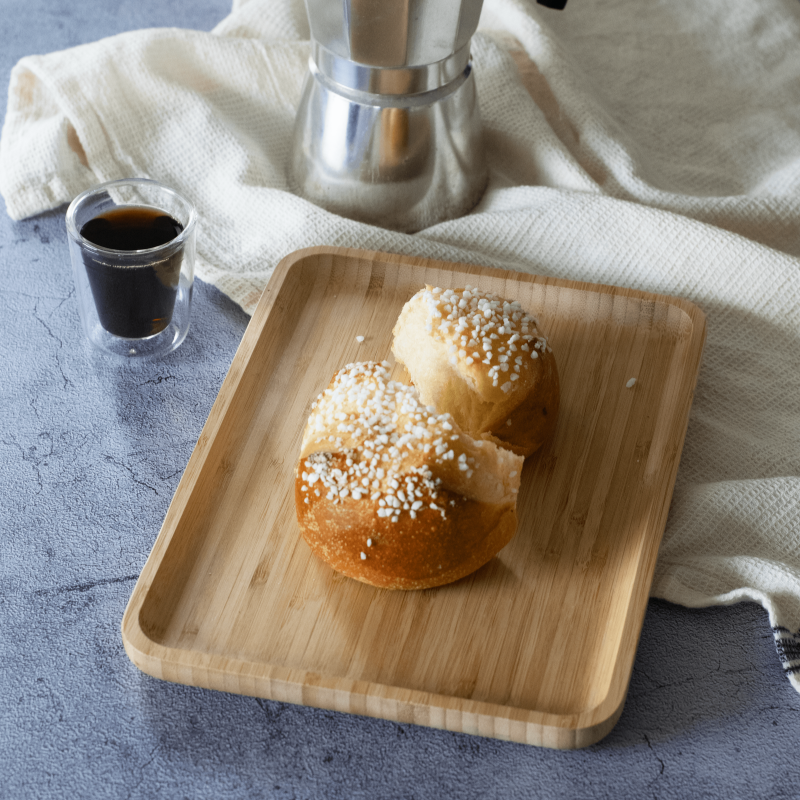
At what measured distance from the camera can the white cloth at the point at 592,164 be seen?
115cm

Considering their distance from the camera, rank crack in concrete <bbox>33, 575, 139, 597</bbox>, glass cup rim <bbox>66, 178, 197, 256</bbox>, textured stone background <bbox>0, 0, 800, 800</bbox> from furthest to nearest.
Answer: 1. glass cup rim <bbox>66, 178, 197, 256</bbox>
2. crack in concrete <bbox>33, 575, 139, 597</bbox>
3. textured stone background <bbox>0, 0, 800, 800</bbox>

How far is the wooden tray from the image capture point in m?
0.86

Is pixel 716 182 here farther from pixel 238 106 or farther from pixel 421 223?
pixel 238 106

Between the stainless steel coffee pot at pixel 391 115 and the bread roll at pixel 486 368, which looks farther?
the stainless steel coffee pot at pixel 391 115

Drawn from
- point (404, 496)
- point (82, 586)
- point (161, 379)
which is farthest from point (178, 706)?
point (161, 379)

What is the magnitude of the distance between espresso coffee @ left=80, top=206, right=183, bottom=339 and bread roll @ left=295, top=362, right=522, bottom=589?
13.6 inches

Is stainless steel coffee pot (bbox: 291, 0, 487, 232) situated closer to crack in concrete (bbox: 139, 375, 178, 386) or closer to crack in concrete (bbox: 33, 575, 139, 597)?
crack in concrete (bbox: 139, 375, 178, 386)

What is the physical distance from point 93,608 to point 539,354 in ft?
1.79

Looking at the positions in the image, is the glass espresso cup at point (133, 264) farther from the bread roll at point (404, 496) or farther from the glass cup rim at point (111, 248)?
the bread roll at point (404, 496)

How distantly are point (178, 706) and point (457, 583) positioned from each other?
30 centimetres

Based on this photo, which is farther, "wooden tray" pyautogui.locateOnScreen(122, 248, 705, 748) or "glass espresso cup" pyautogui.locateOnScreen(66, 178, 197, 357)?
"glass espresso cup" pyautogui.locateOnScreen(66, 178, 197, 357)

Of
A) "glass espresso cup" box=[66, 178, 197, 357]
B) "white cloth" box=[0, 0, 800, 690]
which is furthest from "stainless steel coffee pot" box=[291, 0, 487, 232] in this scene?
"glass espresso cup" box=[66, 178, 197, 357]

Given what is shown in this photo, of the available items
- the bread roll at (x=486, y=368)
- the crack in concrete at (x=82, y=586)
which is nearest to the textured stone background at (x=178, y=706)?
the crack in concrete at (x=82, y=586)

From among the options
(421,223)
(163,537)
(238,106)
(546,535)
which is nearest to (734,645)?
(546,535)
